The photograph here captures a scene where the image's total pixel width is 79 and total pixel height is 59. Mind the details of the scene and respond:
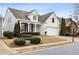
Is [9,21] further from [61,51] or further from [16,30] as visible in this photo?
[61,51]

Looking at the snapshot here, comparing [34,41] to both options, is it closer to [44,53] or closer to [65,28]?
[44,53]

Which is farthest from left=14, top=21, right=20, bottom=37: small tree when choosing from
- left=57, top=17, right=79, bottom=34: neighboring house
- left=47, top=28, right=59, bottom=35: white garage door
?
left=57, top=17, right=79, bottom=34: neighboring house

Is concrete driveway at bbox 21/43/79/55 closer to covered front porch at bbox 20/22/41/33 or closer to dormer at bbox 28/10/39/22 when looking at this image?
covered front porch at bbox 20/22/41/33

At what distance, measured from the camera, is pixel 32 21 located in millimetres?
4113

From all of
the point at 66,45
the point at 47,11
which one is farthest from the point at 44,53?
the point at 47,11

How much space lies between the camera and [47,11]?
4113 mm

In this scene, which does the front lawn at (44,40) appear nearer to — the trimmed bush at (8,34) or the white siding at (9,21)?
the trimmed bush at (8,34)

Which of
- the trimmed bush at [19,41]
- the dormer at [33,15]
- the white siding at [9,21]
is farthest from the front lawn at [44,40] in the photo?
the dormer at [33,15]

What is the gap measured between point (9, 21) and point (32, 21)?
0.34 m

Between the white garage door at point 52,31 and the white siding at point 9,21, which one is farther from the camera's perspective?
the white garage door at point 52,31

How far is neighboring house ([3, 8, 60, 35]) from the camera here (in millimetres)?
4055

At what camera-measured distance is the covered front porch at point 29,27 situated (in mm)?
4070

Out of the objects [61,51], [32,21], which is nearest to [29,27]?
[32,21]
